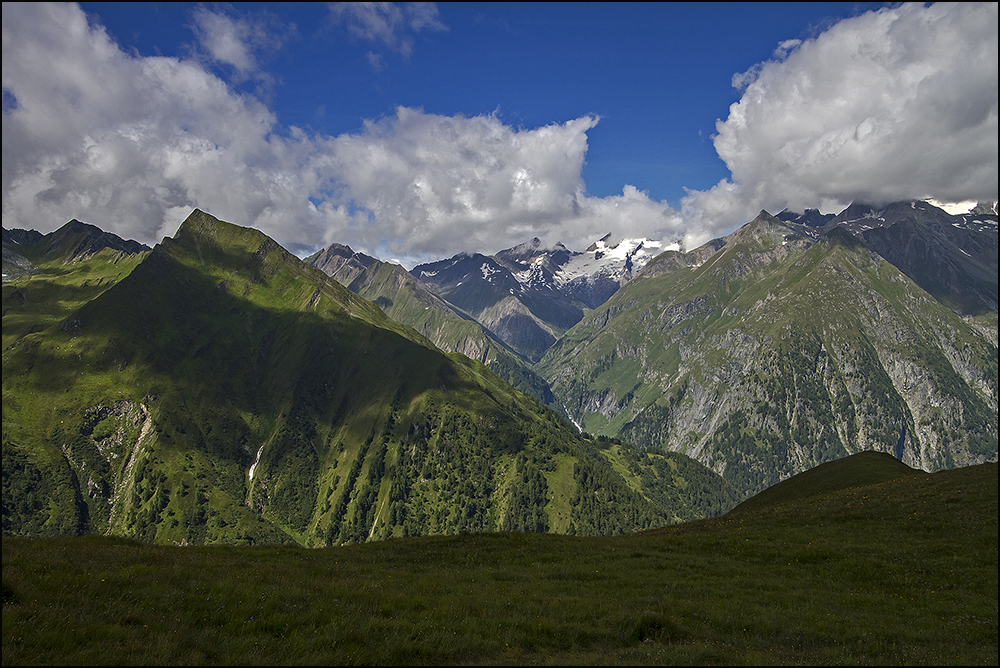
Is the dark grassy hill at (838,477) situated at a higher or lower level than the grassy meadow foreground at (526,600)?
higher

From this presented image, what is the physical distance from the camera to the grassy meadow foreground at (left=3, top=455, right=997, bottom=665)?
13078 mm

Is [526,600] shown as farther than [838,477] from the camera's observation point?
No

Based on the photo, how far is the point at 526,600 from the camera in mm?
21156

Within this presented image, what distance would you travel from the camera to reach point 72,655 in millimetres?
10703

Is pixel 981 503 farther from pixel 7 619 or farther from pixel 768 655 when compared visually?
pixel 7 619

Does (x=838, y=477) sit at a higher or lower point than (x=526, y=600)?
higher

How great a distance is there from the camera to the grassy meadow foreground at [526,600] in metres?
13.1

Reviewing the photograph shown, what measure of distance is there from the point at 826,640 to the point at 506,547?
21088 mm

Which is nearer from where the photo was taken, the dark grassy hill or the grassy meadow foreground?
the grassy meadow foreground

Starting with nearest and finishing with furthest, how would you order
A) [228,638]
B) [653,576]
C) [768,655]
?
[228,638], [768,655], [653,576]

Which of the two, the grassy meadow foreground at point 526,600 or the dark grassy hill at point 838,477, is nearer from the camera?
the grassy meadow foreground at point 526,600

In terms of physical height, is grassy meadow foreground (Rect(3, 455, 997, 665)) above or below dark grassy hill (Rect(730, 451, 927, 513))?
below

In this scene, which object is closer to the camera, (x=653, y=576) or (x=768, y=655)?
(x=768, y=655)

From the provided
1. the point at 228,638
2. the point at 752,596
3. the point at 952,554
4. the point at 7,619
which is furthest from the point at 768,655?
the point at 952,554
